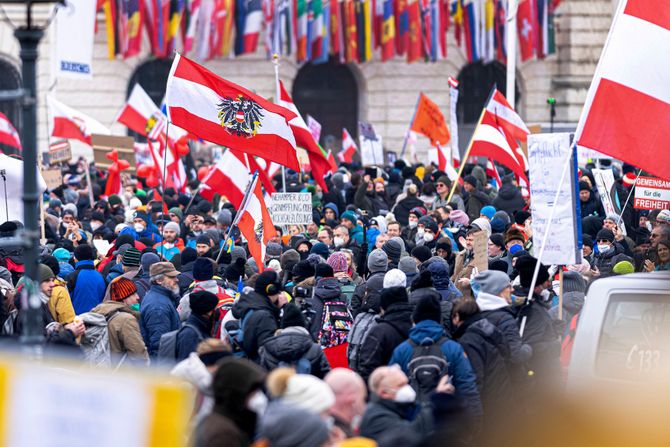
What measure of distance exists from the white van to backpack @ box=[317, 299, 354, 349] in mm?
2859

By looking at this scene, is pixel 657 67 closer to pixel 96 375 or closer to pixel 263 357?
pixel 263 357

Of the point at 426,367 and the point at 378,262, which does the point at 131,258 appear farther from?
the point at 426,367

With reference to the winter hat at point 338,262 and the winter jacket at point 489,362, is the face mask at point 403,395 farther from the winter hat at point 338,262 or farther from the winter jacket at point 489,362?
the winter hat at point 338,262

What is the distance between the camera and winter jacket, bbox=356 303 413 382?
27.9ft

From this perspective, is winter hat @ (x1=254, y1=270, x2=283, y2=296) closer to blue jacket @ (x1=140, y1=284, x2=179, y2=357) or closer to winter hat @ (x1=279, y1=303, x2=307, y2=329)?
winter hat @ (x1=279, y1=303, x2=307, y2=329)

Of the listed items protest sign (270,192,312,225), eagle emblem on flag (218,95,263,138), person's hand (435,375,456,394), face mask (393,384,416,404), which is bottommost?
person's hand (435,375,456,394)

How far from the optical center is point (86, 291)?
1148 cm

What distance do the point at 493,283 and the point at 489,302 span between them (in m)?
0.13

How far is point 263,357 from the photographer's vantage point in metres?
8.62

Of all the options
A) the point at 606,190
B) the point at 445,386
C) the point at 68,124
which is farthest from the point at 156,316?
the point at 68,124

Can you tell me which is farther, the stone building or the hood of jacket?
the stone building

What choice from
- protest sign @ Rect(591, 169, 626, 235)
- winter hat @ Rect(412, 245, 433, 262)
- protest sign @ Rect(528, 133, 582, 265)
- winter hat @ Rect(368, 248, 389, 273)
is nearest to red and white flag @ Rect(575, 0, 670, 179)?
protest sign @ Rect(528, 133, 582, 265)

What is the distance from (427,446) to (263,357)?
11.2 ft

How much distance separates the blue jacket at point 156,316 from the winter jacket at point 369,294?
1.38 metres
